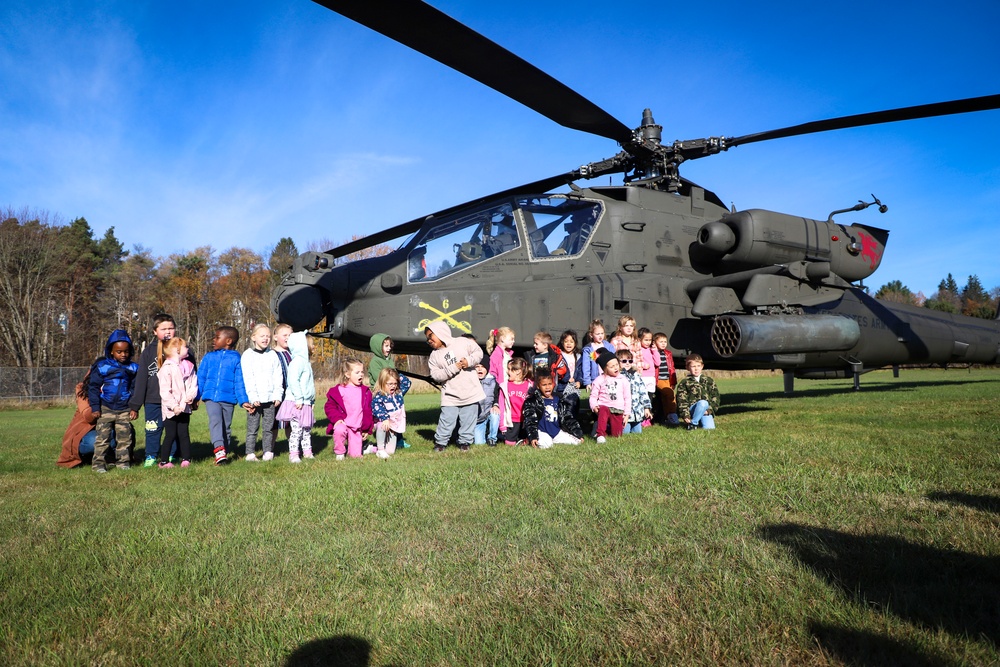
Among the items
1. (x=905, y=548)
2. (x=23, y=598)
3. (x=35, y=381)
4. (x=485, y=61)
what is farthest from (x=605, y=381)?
(x=35, y=381)

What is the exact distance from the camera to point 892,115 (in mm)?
6930

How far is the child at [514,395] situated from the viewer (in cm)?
759

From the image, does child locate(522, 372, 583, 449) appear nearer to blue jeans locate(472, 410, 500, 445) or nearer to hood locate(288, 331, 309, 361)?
blue jeans locate(472, 410, 500, 445)

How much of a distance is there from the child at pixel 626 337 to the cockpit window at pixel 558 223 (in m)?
1.16

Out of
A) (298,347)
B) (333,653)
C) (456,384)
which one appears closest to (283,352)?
(298,347)

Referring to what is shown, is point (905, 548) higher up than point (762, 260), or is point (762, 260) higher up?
point (762, 260)

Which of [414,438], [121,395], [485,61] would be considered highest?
[485,61]

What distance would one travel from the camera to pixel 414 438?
27.4ft

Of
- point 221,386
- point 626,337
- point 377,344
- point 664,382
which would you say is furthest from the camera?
point 664,382

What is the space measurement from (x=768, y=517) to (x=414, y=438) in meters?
5.55

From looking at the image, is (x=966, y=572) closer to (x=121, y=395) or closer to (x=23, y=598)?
(x=23, y=598)

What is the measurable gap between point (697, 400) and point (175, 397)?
19.7ft

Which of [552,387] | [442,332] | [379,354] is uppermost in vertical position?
[442,332]

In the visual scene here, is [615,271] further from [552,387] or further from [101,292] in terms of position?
[101,292]
